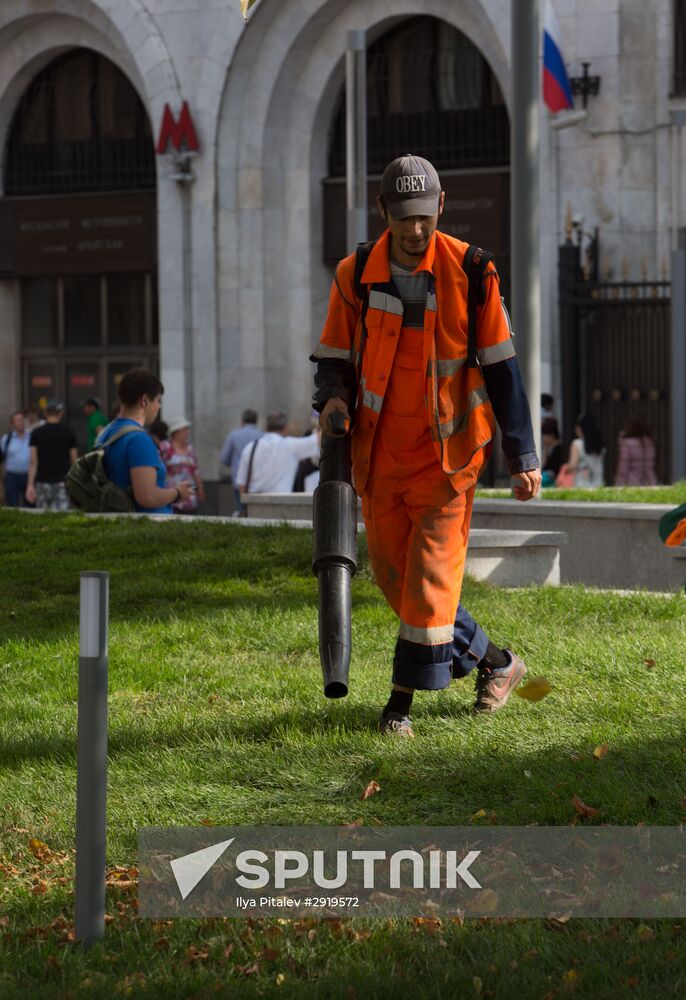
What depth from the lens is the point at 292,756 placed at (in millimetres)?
5504

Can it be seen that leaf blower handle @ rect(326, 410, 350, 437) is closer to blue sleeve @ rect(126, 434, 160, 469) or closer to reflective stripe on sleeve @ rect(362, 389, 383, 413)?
reflective stripe on sleeve @ rect(362, 389, 383, 413)

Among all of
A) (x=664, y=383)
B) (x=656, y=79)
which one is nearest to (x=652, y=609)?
(x=664, y=383)

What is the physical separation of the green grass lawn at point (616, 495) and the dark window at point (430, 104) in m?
10.9

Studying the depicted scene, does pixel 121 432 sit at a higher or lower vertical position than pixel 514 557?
higher

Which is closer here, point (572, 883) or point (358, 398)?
point (572, 883)

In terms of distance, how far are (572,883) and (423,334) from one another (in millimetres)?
2224

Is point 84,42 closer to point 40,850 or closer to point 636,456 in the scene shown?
point 636,456

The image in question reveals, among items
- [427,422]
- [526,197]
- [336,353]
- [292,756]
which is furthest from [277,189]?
[292,756]

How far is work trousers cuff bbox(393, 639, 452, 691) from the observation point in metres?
Answer: 5.69

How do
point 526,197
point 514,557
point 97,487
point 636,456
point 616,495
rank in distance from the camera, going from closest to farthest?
point 97,487 < point 514,557 < point 526,197 < point 616,495 < point 636,456

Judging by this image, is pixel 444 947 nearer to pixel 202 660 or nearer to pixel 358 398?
pixel 358 398

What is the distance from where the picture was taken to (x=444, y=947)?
12.4 ft

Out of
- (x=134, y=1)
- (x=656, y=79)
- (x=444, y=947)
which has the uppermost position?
(x=134, y=1)

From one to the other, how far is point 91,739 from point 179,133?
21577mm
